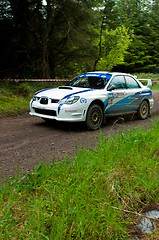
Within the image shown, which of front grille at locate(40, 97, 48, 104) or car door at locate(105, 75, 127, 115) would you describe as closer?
front grille at locate(40, 97, 48, 104)

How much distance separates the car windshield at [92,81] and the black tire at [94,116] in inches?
30.5

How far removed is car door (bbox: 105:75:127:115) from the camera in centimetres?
721

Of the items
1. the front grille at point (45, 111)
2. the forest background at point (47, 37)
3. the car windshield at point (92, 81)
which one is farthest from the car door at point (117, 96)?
the forest background at point (47, 37)

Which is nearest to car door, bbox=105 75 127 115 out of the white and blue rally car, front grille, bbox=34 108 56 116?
the white and blue rally car

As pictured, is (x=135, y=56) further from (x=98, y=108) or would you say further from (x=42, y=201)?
(x=42, y=201)

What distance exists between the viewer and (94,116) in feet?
22.1

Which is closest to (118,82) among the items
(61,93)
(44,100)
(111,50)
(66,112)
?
(61,93)

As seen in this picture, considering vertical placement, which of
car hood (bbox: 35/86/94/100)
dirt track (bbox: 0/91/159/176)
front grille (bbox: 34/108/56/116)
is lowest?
dirt track (bbox: 0/91/159/176)

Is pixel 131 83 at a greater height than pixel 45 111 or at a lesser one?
greater

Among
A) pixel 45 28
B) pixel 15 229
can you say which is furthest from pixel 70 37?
pixel 15 229

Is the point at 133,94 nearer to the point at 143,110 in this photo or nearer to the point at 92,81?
the point at 143,110

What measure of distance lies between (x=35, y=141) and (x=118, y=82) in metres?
3.51

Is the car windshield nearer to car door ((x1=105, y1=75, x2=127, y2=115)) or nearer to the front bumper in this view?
car door ((x1=105, y1=75, x2=127, y2=115))

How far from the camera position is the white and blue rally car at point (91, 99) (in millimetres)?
6293
